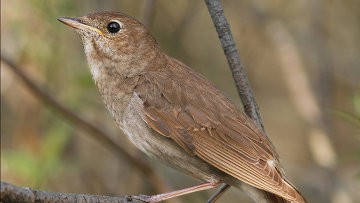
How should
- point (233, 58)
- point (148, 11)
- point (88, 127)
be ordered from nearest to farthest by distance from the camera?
point (233, 58), point (88, 127), point (148, 11)

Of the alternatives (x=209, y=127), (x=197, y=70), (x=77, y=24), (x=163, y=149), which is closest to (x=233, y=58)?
(x=209, y=127)

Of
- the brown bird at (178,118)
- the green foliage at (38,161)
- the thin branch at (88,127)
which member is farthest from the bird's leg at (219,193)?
the green foliage at (38,161)

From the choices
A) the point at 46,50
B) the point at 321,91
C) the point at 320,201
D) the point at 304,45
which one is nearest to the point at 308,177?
the point at 320,201

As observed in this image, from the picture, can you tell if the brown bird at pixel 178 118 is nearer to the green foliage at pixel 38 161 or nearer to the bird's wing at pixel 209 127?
the bird's wing at pixel 209 127

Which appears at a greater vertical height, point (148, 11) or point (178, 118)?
point (148, 11)

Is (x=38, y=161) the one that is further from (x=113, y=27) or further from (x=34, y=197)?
(x=34, y=197)

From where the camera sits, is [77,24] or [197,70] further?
[197,70]

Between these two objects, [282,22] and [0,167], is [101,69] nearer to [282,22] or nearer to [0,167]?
[0,167]
